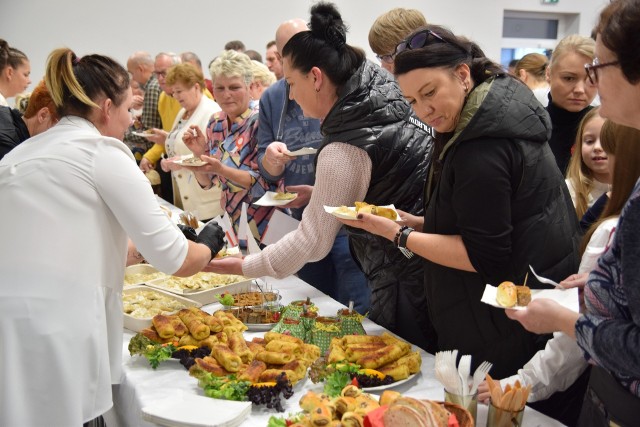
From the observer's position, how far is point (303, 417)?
56.6 inches

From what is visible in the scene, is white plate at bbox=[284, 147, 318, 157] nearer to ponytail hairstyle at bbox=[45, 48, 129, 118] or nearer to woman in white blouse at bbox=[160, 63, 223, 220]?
ponytail hairstyle at bbox=[45, 48, 129, 118]

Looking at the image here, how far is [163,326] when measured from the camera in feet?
6.59

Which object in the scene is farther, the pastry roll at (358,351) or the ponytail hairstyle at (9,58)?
the ponytail hairstyle at (9,58)

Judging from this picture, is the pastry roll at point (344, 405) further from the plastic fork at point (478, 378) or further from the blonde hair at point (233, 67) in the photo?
the blonde hair at point (233, 67)

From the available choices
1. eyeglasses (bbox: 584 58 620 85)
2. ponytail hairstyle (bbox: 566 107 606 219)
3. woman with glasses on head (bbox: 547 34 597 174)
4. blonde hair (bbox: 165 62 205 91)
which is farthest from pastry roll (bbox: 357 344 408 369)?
blonde hair (bbox: 165 62 205 91)

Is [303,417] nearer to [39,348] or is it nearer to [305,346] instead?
[305,346]

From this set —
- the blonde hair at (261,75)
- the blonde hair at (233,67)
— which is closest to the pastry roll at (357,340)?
the blonde hair at (233,67)

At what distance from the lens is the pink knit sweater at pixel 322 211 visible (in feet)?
6.91

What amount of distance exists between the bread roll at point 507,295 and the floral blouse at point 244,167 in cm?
187

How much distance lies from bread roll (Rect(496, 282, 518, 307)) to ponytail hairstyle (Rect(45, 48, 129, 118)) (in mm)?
1188

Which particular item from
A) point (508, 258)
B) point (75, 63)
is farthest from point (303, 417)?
point (75, 63)

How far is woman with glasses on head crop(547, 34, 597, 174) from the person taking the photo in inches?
121

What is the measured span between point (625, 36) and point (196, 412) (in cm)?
122

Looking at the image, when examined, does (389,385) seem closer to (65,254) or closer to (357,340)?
(357,340)
